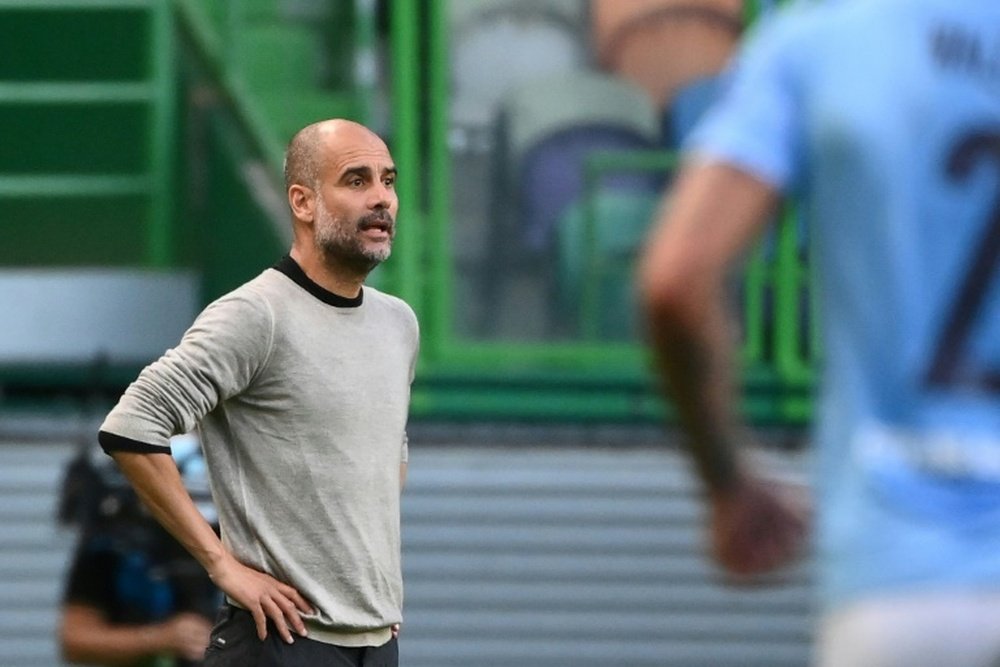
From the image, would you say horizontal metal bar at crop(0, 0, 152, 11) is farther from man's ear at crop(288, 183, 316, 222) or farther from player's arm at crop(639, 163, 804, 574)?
player's arm at crop(639, 163, 804, 574)

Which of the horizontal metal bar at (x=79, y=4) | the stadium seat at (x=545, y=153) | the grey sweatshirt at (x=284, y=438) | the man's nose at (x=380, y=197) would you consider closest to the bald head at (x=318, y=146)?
the man's nose at (x=380, y=197)

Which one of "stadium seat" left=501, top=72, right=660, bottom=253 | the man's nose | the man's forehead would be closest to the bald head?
the man's forehead

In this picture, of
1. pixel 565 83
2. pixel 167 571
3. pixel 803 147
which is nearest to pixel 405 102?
pixel 565 83

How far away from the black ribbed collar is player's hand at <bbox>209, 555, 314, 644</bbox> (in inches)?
22.2

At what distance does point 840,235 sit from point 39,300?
713cm

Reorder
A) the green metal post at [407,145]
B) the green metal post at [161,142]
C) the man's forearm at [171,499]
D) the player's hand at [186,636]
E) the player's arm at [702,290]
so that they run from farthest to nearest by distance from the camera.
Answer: the green metal post at [161,142] < the green metal post at [407,145] < the player's hand at [186,636] < the man's forearm at [171,499] < the player's arm at [702,290]

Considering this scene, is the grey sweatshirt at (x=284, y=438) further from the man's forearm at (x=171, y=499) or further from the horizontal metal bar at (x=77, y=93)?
the horizontal metal bar at (x=77, y=93)

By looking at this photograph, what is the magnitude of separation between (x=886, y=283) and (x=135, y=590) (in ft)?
14.4

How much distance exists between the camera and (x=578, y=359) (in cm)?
931

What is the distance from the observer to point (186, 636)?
670cm

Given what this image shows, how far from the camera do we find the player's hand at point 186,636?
669 cm

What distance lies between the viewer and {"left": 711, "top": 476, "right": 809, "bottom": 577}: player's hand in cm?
295

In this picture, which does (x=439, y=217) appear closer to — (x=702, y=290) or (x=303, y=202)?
(x=303, y=202)

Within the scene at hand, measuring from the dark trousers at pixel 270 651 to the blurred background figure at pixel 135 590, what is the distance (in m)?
1.49
